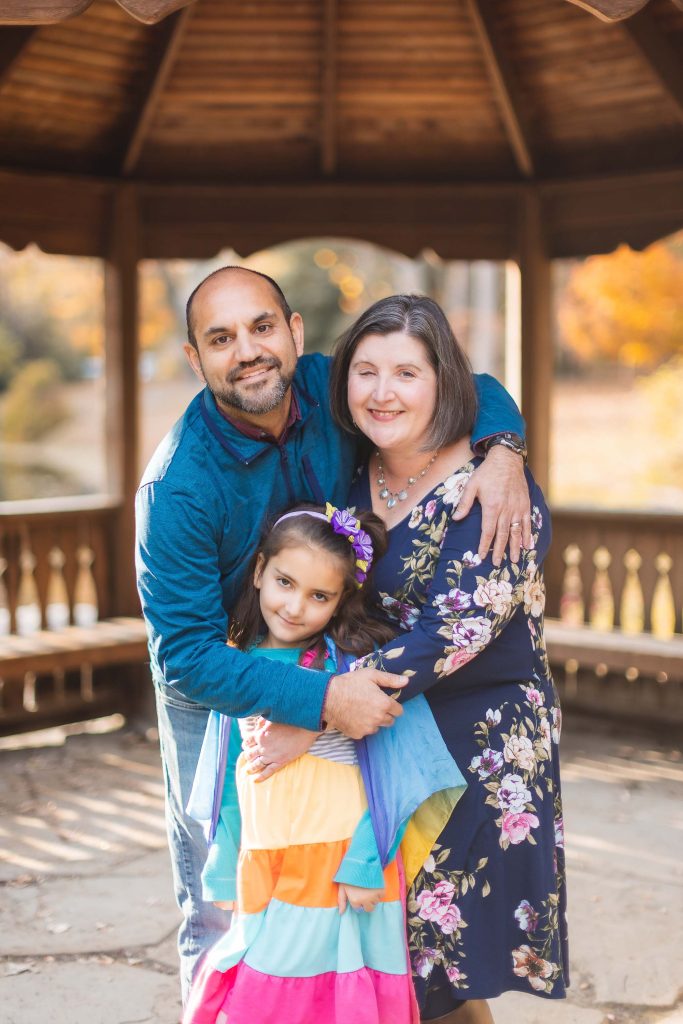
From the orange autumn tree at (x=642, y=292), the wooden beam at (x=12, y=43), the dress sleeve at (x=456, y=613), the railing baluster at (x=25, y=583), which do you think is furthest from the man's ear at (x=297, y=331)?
the orange autumn tree at (x=642, y=292)

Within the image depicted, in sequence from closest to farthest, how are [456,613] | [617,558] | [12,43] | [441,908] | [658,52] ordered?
[456,613], [441,908], [12,43], [658,52], [617,558]

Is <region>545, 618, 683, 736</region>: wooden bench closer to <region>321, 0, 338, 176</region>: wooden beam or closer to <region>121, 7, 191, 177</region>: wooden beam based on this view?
<region>321, 0, 338, 176</region>: wooden beam

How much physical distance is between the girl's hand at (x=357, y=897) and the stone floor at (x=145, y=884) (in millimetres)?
1158

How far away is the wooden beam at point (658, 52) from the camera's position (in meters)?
5.06

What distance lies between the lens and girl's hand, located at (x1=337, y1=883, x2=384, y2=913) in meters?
2.47

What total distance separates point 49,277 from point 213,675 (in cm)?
1862

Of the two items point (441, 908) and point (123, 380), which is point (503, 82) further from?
point (441, 908)

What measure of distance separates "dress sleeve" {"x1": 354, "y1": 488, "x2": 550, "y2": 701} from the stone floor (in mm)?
1459

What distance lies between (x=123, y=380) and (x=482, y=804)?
421 cm

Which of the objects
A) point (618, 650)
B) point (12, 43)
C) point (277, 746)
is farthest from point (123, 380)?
point (277, 746)

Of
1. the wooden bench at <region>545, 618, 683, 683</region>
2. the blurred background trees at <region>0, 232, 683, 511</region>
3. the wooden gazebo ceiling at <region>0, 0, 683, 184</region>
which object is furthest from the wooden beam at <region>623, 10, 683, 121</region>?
the blurred background trees at <region>0, 232, 683, 511</region>

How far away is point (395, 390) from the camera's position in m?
2.70

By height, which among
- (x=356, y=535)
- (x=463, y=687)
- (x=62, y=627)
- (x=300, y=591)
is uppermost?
(x=356, y=535)

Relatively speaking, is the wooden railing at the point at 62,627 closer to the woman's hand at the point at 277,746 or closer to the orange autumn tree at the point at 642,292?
the woman's hand at the point at 277,746
